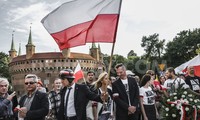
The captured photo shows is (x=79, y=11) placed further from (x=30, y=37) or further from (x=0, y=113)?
(x=30, y=37)

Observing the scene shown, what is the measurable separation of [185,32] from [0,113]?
200ft

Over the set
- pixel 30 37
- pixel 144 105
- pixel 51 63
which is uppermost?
pixel 30 37

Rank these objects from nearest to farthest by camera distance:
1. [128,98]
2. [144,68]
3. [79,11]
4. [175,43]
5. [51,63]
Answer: [79,11], [128,98], [175,43], [144,68], [51,63]

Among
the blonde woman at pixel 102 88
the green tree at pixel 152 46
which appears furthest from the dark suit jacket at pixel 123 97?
the green tree at pixel 152 46

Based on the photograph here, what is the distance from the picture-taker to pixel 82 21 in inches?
231

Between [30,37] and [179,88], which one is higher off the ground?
[30,37]

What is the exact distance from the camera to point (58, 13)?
589 cm

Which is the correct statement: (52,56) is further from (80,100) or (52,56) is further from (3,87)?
(3,87)

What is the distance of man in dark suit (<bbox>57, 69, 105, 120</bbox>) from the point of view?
5.84m

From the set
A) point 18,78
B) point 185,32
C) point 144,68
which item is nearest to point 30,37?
point 18,78

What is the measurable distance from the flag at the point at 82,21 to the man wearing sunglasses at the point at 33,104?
1049 mm

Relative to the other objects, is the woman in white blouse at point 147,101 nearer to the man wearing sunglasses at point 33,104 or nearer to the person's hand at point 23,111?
the man wearing sunglasses at point 33,104

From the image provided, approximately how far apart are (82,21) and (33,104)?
6.04 feet

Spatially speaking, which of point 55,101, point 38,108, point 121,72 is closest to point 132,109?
point 121,72
